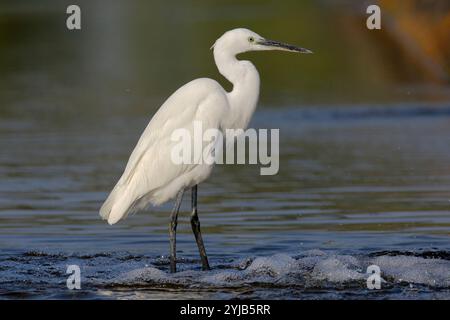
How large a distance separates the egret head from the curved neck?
53mm

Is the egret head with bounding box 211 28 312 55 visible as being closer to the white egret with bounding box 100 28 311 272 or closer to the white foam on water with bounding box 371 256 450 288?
the white egret with bounding box 100 28 311 272

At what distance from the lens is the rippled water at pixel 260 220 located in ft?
33.5

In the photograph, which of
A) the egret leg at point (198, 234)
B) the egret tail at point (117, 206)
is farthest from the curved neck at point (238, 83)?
the egret tail at point (117, 206)

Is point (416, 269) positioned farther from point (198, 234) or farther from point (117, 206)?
point (117, 206)

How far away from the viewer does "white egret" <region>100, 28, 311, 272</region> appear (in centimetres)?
1081

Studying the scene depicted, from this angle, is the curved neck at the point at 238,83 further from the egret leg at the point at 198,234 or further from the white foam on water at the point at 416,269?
the white foam on water at the point at 416,269

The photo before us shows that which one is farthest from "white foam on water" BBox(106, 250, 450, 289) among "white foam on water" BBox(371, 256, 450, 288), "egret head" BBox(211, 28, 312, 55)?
"egret head" BBox(211, 28, 312, 55)

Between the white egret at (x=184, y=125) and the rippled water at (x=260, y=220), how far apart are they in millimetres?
556

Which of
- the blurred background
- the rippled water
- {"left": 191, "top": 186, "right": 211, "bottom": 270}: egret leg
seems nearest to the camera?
the rippled water

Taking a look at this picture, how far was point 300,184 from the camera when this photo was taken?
48.0 ft
